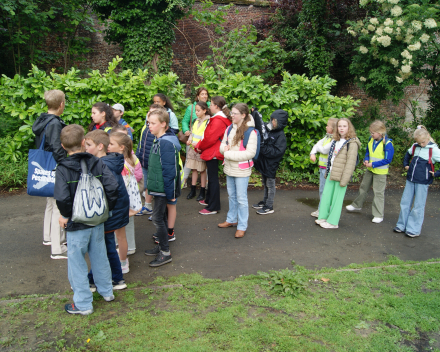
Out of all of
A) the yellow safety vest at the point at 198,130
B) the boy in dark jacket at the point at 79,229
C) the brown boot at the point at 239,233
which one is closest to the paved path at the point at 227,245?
the brown boot at the point at 239,233

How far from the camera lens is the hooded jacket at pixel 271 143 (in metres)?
6.57

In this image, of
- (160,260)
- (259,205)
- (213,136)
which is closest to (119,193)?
(160,260)

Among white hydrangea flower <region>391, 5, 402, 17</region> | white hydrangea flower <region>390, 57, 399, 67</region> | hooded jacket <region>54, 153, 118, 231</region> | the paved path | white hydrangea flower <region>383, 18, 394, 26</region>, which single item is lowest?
the paved path

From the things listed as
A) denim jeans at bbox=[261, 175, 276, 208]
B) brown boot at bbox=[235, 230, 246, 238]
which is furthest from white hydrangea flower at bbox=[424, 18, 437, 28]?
brown boot at bbox=[235, 230, 246, 238]

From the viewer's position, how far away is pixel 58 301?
3936 millimetres

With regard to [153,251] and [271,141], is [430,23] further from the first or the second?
[153,251]

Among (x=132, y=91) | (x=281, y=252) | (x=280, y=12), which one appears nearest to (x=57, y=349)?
(x=281, y=252)

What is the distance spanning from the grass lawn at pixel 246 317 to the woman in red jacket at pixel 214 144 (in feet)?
7.44

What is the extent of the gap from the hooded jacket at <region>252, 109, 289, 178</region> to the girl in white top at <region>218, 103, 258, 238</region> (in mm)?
886

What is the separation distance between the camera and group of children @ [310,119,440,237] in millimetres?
5980

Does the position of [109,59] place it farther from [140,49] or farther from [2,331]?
[2,331]

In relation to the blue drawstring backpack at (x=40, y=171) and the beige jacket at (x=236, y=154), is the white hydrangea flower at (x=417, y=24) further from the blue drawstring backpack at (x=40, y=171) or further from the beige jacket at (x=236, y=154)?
the blue drawstring backpack at (x=40, y=171)

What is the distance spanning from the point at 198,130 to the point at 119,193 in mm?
3264

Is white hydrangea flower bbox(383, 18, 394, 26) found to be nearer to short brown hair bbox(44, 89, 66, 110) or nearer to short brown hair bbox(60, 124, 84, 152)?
short brown hair bbox(44, 89, 66, 110)
